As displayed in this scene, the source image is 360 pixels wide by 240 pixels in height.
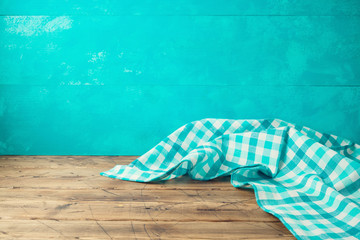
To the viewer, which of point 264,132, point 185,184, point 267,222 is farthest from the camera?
point 264,132

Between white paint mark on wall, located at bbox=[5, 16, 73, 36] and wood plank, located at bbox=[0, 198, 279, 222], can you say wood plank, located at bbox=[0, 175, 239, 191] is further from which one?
white paint mark on wall, located at bbox=[5, 16, 73, 36]

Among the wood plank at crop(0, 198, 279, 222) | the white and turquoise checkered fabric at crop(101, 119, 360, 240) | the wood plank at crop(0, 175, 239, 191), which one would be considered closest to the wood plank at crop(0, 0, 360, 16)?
the white and turquoise checkered fabric at crop(101, 119, 360, 240)

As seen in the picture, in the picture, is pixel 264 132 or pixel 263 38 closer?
pixel 264 132

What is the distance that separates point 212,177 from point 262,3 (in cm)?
101

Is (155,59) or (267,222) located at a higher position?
(155,59)

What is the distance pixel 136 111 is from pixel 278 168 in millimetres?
851

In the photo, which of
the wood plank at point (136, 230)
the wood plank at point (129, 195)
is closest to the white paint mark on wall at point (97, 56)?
the wood plank at point (129, 195)

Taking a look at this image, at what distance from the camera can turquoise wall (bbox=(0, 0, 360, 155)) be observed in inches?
67.1

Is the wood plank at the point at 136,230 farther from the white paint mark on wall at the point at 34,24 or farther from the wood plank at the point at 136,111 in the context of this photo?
the white paint mark on wall at the point at 34,24

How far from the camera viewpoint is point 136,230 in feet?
2.96

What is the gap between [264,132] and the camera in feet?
4.69

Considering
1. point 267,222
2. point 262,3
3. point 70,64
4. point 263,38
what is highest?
point 262,3

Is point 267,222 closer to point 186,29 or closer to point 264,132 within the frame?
point 264,132

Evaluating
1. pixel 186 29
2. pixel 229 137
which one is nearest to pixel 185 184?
pixel 229 137
